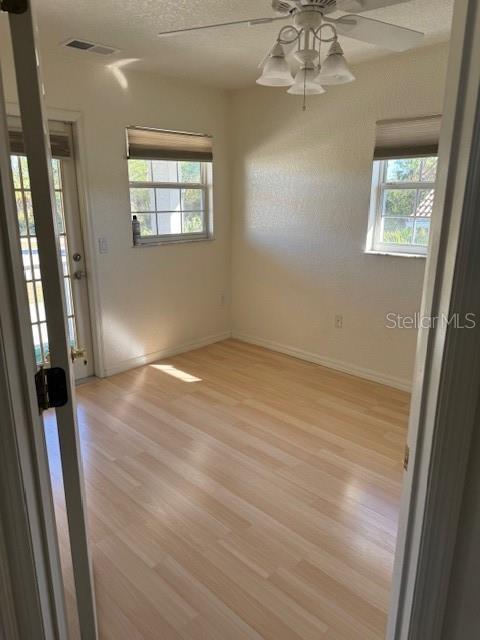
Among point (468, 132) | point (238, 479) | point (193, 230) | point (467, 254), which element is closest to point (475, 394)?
point (467, 254)

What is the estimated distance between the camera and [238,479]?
250 centimetres

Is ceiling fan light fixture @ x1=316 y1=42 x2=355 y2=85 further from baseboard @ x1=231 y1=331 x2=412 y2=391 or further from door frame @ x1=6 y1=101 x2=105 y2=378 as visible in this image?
baseboard @ x1=231 y1=331 x2=412 y2=391

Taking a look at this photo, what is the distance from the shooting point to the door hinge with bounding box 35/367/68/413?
0.96 meters

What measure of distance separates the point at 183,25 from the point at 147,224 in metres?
1.74

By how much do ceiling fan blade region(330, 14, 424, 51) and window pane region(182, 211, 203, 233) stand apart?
2.55 m

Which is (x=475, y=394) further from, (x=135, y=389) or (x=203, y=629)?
(x=135, y=389)

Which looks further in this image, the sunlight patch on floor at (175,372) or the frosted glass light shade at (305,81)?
the sunlight patch on floor at (175,372)

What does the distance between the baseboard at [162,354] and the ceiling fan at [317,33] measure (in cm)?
269

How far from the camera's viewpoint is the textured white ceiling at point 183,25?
7.69ft

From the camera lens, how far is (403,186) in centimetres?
345

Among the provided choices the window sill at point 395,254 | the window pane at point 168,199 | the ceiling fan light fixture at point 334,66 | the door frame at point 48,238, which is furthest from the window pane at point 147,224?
the door frame at point 48,238

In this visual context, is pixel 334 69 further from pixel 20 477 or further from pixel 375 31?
pixel 20 477

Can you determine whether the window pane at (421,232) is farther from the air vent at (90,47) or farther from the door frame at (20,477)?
the door frame at (20,477)

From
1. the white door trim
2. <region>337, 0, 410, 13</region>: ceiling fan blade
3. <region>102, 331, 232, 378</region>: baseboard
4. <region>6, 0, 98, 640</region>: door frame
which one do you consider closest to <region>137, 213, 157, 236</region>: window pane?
<region>102, 331, 232, 378</region>: baseboard
